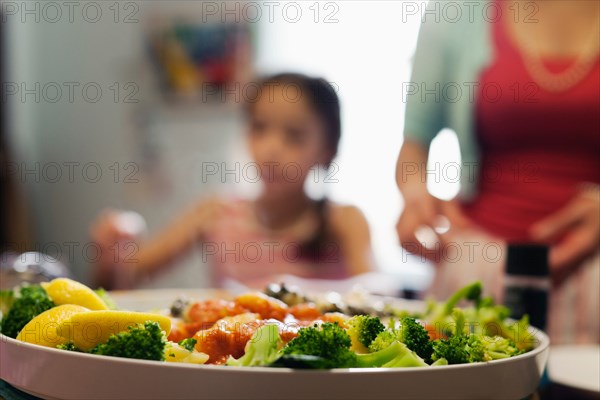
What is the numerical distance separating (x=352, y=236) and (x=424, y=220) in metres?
0.98

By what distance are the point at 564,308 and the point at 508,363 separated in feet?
2.87

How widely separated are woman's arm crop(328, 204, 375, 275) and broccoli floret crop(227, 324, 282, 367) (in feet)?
6.30

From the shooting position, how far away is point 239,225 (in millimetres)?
2590

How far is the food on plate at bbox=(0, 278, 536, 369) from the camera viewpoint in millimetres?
566

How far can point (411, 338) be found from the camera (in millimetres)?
633

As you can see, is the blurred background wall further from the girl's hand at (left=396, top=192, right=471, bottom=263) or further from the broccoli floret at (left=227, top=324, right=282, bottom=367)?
the broccoli floret at (left=227, top=324, right=282, bottom=367)

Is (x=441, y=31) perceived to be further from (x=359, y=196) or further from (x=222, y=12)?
(x=222, y=12)

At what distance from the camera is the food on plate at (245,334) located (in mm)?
566

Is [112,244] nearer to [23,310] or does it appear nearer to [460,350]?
[23,310]

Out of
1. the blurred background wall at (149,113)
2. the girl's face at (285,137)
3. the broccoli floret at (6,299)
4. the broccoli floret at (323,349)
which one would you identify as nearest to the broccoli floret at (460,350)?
the broccoli floret at (323,349)

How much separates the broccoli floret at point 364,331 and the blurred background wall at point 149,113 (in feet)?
8.41

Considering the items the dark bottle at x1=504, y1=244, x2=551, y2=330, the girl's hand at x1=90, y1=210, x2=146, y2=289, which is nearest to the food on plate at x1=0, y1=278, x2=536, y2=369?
the dark bottle at x1=504, y1=244, x2=551, y2=330

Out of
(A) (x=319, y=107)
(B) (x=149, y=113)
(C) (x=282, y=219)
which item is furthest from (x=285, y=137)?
(B) (x=149, y=113)

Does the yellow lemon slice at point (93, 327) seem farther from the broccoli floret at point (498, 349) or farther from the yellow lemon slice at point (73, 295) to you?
the broccoli floret at point (498, 349)
